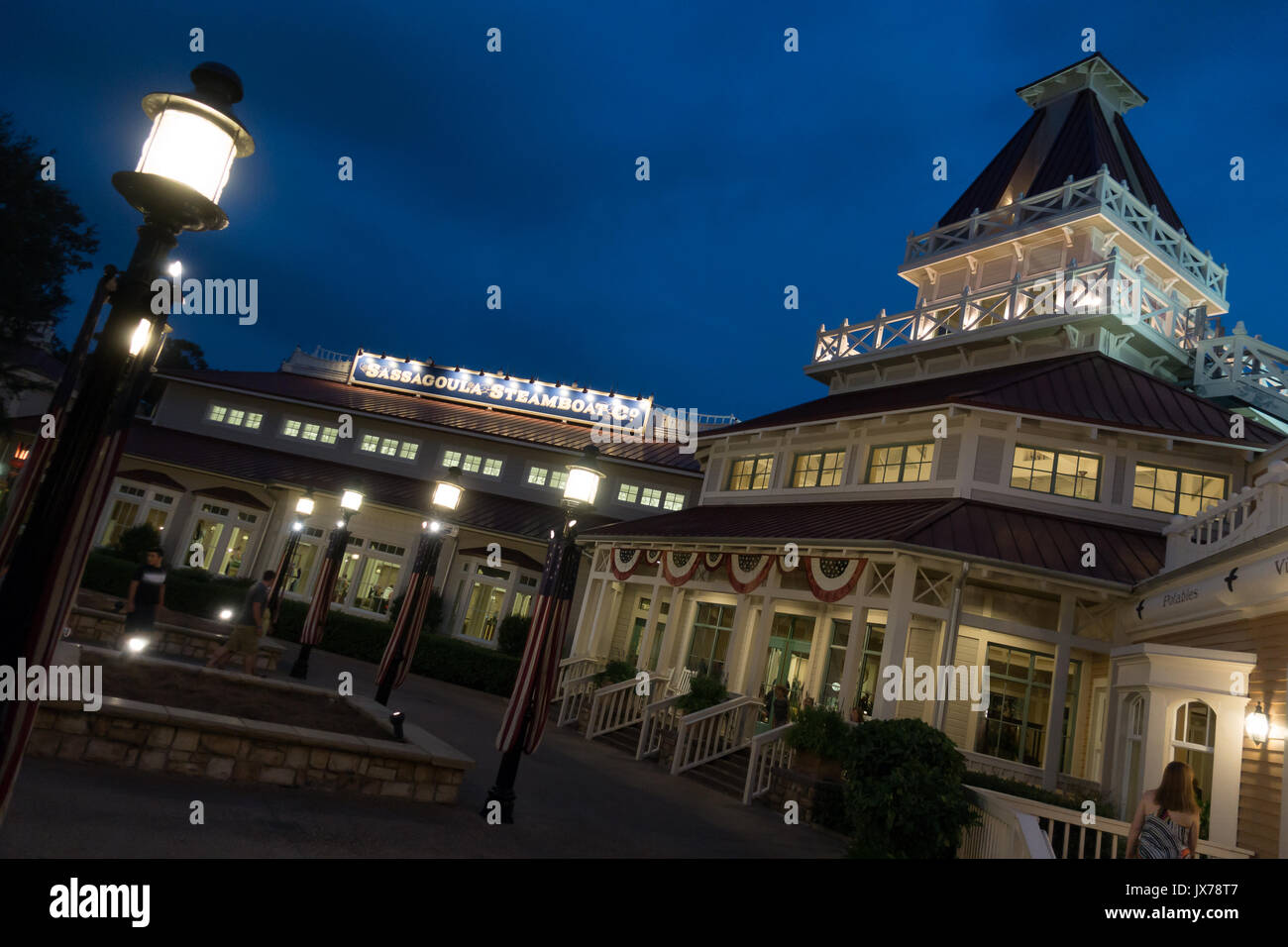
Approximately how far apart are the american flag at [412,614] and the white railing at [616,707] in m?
5.40

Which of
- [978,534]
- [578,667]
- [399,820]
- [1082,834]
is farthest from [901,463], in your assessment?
[399,820]

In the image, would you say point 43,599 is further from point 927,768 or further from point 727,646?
point 727,646

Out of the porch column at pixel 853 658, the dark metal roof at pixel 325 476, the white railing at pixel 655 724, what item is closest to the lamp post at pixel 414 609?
the white railing at pixel 655 724

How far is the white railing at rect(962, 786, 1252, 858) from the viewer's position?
320 inches

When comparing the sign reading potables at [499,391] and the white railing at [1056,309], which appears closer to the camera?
the white railing at [1056,309]

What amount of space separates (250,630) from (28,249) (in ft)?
92.8

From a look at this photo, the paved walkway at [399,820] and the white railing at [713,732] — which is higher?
the white railing at [713,732]

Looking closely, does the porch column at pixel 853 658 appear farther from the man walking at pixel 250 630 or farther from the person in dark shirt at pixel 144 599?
the person in dark shirt at pixel 144 599

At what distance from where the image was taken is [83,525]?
3.31 metres

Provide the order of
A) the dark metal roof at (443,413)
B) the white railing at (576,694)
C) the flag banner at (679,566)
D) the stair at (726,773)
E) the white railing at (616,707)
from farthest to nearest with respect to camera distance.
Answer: the dark metal roof at (443,413), the flag banner at (679,566), the white railing at (576,694), the white railing at (616,707), the stair at (726,773)

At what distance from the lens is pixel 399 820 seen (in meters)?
7.59

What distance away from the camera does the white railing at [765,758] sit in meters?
13.3

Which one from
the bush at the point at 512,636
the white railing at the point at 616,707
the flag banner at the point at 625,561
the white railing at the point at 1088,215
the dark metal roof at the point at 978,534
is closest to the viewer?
the dark metal roof at the point at 978,534
